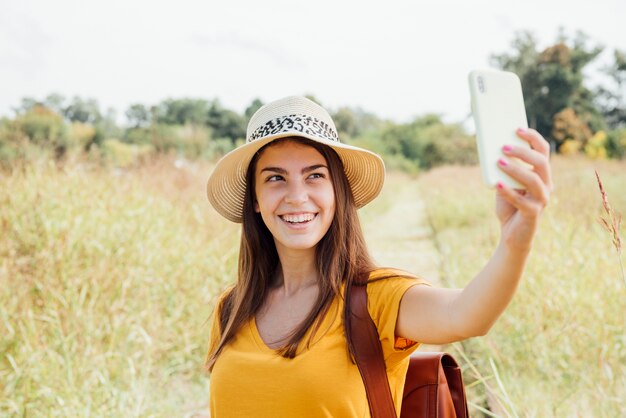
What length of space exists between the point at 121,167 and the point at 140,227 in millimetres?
2271

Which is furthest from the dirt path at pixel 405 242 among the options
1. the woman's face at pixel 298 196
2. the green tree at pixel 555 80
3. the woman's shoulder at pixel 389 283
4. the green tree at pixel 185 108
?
the green tree at pixel 555 80

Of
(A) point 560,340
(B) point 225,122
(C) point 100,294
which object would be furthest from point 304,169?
(B) point 225,122

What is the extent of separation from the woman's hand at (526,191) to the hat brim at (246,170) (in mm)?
709

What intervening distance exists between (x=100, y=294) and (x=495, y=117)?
10.9 ft

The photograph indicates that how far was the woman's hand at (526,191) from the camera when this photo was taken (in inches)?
41.9

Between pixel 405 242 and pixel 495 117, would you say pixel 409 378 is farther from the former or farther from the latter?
pixel 405 242

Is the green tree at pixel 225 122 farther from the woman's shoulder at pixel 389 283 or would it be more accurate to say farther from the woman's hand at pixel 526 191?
the woman's hand at pixel 526 191

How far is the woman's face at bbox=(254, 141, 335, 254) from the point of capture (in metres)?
1.80

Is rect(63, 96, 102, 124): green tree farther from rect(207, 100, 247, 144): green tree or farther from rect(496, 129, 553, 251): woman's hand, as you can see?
rect(496, 129, 553, 251): woman's hand

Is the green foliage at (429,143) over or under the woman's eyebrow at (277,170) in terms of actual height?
over

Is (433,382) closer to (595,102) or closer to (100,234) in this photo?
(100,234)

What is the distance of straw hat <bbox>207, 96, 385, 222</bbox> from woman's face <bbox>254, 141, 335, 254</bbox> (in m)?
0.06

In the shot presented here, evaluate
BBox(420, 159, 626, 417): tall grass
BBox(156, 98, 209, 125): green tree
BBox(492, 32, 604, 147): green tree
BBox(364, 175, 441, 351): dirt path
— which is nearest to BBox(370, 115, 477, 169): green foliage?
BBox(492, 32, 604, 147): green tree

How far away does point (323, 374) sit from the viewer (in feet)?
5.16
